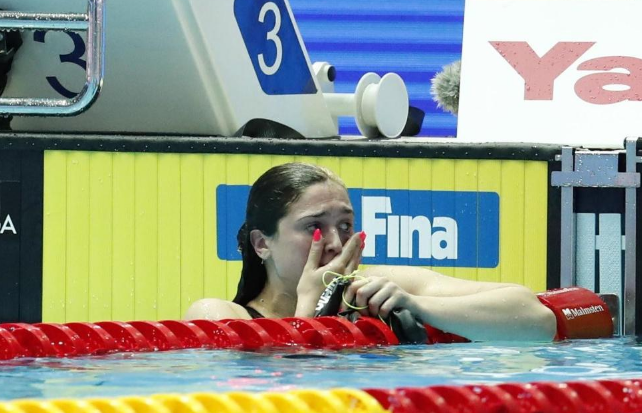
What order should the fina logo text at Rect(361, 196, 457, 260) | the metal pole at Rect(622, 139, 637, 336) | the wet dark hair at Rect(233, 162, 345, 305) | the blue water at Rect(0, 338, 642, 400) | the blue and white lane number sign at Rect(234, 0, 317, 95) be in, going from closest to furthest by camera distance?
the blue water at Rect(0, 338, 642, 400)
the wet dark hair at Rect(233, 162, 345, 305)
the metal pole at Rect(622, 139, 637, 336)
the fina logo text at Rect(361, 196, 457, 260)
the blue and white lane number sign at Rect(234, 0, 317, 95)

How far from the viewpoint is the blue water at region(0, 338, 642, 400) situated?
303 cm

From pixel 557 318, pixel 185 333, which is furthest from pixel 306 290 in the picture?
pixel 557 318

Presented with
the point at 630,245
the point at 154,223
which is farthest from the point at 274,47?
the point at 630,245

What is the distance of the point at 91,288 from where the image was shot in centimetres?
483

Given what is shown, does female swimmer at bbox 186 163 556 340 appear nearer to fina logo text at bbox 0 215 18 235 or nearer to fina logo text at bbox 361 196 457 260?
fina logo text at bbox 361 196 457 260

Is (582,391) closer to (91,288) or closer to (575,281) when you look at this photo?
(575,281)

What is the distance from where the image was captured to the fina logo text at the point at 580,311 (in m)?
4.05

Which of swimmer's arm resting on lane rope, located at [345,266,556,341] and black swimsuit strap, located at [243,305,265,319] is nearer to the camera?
swimmer's arm resting on lane rope, located at [345,266,556,341]

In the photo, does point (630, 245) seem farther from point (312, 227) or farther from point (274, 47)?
point (274, 47)

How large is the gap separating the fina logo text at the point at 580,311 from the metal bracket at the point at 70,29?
5.34 feet

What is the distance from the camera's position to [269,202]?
3.93m

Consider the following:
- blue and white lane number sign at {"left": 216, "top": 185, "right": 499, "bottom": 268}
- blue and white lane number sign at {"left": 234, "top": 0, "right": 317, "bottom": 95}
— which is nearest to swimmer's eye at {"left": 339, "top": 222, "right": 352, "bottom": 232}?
blue and white lane number sign at {"left": 216, "top": 185, "right": 499, "bottom": 268}

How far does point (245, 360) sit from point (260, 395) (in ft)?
2.88

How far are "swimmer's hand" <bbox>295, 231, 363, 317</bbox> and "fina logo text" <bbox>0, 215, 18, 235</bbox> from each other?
144cm
